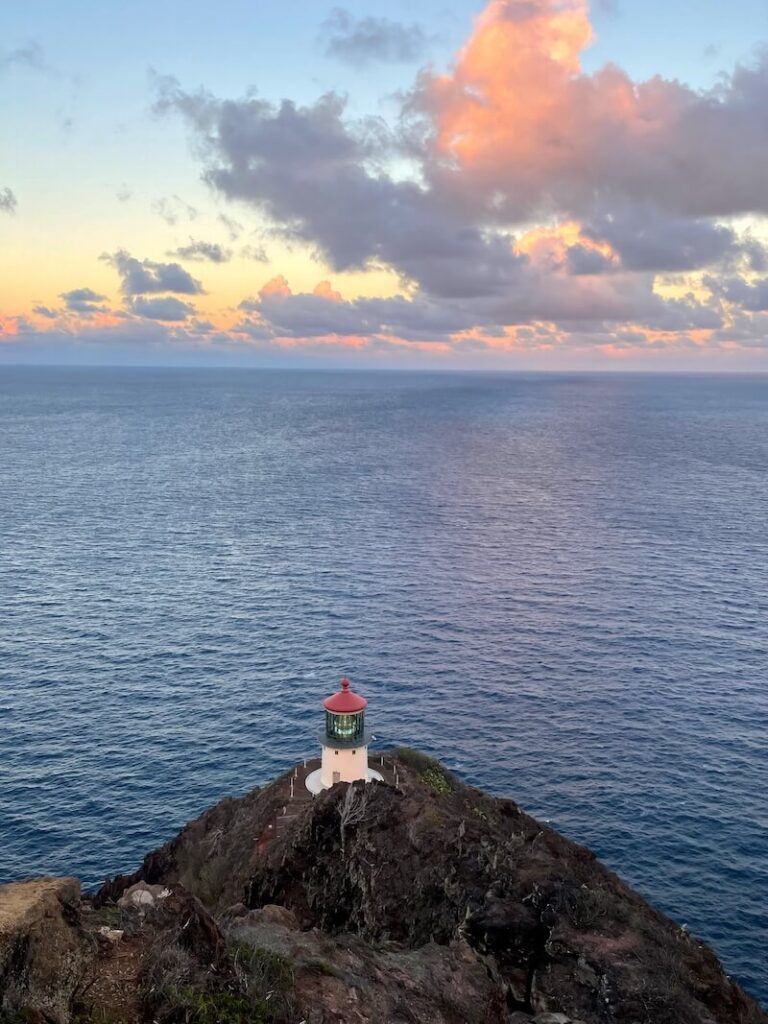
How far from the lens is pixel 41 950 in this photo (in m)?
22.4

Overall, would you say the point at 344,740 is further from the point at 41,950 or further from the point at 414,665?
the point at 414,665

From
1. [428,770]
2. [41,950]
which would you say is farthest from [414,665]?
[41,950]

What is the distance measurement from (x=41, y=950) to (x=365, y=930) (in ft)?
57.0

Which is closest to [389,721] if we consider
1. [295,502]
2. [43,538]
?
[43,538]

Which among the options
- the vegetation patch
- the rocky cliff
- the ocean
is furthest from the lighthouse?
the ocean

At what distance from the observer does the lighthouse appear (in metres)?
43.5

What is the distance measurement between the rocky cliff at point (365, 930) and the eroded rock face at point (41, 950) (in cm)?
4

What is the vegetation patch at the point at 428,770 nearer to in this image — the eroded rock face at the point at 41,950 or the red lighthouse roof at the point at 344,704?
the red lighthouse roof at the point at 344,704

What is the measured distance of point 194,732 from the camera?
64.0 m

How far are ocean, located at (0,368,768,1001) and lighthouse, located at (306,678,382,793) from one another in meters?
15.4

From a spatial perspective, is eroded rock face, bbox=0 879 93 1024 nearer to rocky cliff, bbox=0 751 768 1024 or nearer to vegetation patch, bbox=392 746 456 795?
rocky cliff, bbox=0 751 768 1024

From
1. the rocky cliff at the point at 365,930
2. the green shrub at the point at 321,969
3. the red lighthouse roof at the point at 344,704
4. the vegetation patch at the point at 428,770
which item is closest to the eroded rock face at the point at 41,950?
the rocky cliff at the point at 365,930

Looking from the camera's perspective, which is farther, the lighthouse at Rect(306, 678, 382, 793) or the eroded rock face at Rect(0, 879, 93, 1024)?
the lighthouse at Rect(306, 678, 382, 793)

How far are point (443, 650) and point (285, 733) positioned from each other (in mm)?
20743
